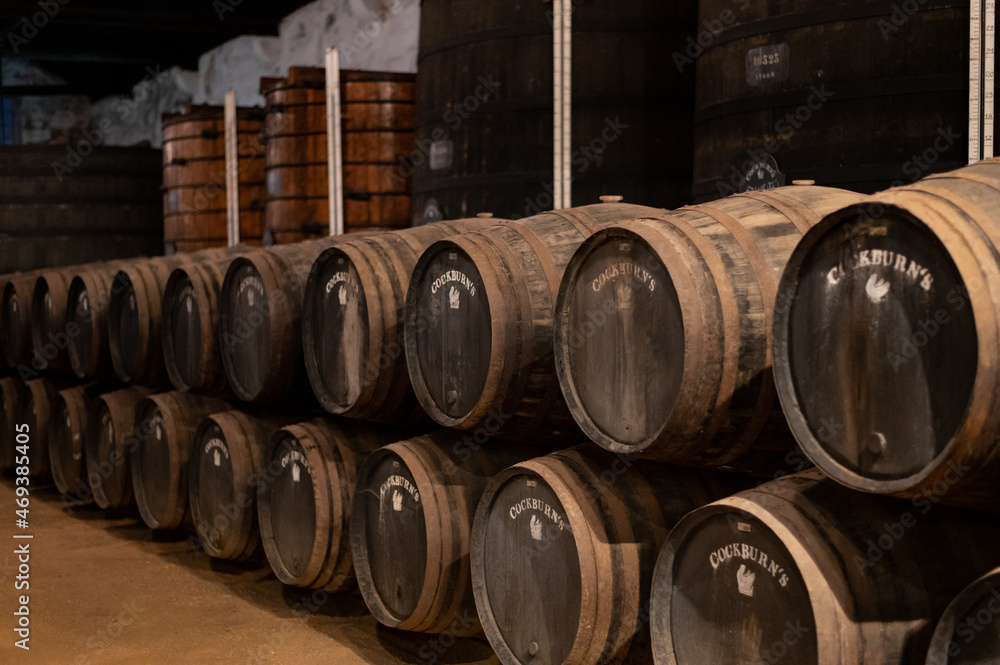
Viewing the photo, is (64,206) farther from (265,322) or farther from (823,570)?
(823,570)

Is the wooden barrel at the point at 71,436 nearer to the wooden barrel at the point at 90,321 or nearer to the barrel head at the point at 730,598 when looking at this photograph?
the wooden barrel at the point at 90,321

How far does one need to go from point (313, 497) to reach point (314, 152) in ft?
15.4

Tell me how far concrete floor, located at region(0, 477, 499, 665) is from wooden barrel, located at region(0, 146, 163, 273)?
5590 millimetres

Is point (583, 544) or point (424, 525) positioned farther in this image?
point (424, 525)

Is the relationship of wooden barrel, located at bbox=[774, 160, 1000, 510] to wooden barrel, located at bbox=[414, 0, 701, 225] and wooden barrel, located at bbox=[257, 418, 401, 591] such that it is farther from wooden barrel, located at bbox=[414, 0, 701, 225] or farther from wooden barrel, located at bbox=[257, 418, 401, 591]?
wooden barrel, located at bbox=[414, 0, 701, 225]

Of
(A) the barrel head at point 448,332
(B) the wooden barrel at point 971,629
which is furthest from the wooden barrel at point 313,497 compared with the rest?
(B) the wooden barrel at point 971,629

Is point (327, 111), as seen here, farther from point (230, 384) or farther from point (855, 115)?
point (855, 115)

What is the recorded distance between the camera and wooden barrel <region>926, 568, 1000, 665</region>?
196 cm

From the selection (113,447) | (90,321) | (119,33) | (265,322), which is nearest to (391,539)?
(265,322)

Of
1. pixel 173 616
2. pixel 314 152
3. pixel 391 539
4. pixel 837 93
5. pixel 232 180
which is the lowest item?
pixel 173 616

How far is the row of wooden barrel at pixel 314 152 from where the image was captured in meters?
7.94

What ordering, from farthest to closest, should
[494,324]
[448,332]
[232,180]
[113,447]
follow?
[232,180] < [113,447] < [448,332] < [494,324]

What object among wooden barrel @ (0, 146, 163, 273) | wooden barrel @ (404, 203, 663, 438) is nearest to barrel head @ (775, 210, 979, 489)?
wooden barrel @ (404, 203, 663, 438)

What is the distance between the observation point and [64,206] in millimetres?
10672
